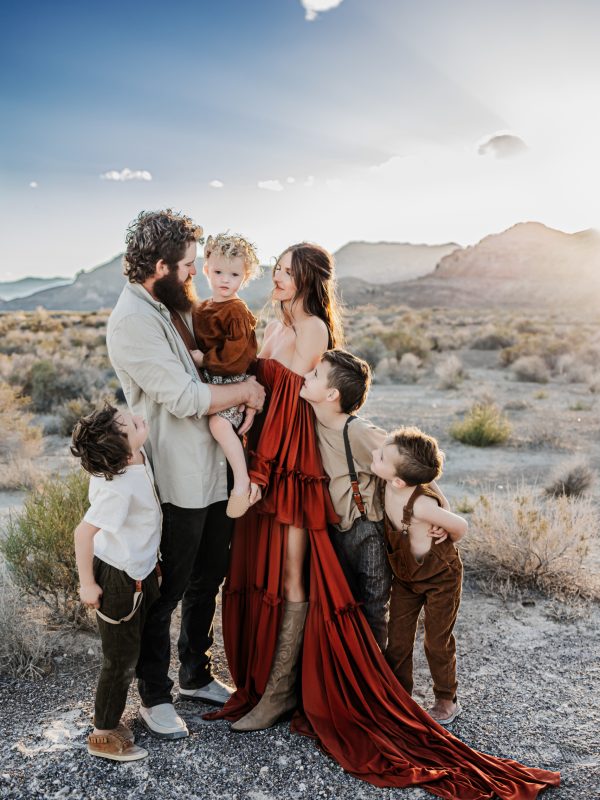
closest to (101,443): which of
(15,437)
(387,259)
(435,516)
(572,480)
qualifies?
(435,516)

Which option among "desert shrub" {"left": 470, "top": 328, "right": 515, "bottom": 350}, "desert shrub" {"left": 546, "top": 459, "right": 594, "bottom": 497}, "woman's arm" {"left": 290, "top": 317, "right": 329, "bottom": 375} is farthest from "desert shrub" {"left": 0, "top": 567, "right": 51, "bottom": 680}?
"desert shrub" {"left": 470, "top": 328, "right": 515, "bottom": 350}

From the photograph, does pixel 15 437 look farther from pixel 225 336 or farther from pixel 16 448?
pixel 225 336

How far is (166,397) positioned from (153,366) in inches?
5.8

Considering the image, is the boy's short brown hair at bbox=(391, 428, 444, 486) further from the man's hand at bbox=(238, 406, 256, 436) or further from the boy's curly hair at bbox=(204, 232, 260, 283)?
the boy's curly hair at bbox=(204, 232, 260, 283)

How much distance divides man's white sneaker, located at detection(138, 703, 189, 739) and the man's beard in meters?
1.94

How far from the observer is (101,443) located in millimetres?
2916

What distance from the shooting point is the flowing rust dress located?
3186mm

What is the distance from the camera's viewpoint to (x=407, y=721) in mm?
3275

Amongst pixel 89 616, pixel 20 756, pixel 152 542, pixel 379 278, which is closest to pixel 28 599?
pixel 89 616

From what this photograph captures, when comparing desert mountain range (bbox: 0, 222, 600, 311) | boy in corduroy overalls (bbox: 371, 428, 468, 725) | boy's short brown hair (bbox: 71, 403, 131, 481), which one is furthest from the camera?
Result: desert mountain range (bbox: 0, 222, 600, 311)

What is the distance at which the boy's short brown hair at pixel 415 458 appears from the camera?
10.7 ft

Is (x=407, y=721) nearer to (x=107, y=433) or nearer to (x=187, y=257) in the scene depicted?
(x=107, y=433)

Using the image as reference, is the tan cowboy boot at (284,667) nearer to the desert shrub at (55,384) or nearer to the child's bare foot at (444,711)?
the child's bare foot at (444,711)

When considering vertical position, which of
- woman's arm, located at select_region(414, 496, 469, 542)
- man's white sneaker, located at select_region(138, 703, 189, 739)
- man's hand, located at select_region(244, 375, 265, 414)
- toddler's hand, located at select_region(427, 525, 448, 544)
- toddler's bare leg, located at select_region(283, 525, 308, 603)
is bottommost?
man's white sneaker, located at select_region(138, 703, 189, 739)
